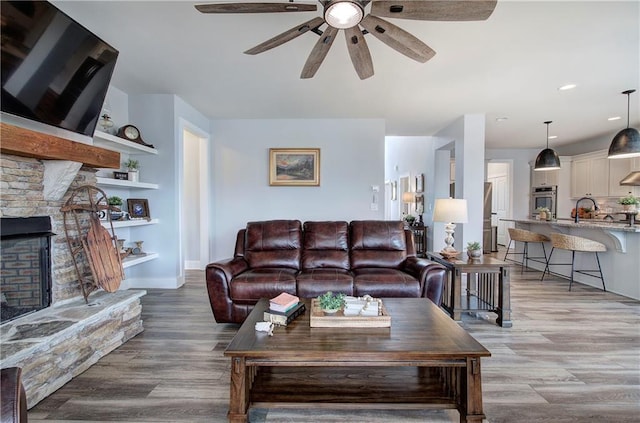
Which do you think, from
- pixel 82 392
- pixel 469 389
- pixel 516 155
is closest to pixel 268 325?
pixel 469 389

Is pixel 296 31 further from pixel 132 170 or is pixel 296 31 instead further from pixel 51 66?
pixel 132 170

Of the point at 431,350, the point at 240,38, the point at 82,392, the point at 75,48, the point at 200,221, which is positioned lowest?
the point at 82,392

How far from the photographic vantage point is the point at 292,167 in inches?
205

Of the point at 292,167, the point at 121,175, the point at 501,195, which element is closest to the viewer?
the point at 121,175

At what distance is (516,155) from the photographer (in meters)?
7.68

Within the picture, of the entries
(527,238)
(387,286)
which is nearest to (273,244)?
(387,286)

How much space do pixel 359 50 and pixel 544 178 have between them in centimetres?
723

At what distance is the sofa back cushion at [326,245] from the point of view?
10.9ft

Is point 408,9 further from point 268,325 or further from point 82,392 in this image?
point 82,392

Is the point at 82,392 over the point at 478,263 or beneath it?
beneath

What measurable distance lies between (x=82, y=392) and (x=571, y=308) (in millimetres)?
4532

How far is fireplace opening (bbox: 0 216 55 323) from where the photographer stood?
2.02 metres

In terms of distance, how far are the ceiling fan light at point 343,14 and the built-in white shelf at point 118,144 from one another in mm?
2806

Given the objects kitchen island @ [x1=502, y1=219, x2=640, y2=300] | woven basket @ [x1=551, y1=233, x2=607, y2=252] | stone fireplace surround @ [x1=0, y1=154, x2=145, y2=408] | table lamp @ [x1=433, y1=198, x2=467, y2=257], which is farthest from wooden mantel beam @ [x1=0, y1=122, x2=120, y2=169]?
kitchen island @ [x1=502, y1=219, x2=640, y2=300]
